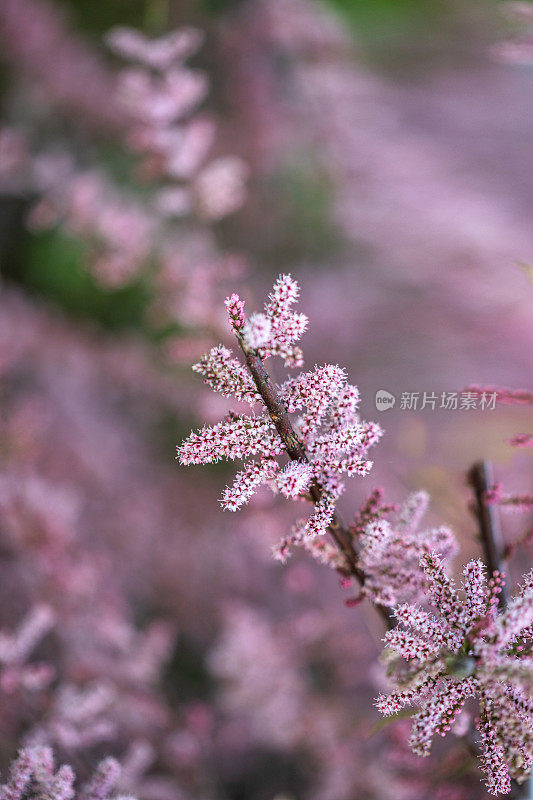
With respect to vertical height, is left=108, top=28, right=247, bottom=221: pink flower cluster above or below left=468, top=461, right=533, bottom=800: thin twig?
above

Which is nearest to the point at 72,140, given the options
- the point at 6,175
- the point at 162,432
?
the point at 6,175

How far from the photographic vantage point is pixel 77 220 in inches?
29.1

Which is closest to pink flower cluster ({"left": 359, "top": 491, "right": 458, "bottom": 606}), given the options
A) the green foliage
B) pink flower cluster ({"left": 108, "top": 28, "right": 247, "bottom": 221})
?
pink flower cluster ({"left": 108, "top": 28, "right": 247, "bottom": 221})

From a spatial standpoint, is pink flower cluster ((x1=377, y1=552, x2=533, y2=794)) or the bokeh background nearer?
pink flower cluster ((x1=377, y1=552, x2=533, y2=794))

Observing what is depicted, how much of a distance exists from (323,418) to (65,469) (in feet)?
2.26

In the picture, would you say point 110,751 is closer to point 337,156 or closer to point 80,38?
point 337,156

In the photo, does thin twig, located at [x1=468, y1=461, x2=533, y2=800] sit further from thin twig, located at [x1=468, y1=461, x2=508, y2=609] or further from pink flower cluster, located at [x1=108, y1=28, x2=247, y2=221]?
pink flower cluster, located at [x1=108, y1=28, x2=247, y2=221]

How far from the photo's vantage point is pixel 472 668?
0.70 feet

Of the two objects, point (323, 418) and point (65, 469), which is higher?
point (65, 469)

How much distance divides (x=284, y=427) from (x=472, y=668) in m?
0.11

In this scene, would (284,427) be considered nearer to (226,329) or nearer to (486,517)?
(486,517)

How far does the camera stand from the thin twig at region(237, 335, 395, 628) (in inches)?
7.9
